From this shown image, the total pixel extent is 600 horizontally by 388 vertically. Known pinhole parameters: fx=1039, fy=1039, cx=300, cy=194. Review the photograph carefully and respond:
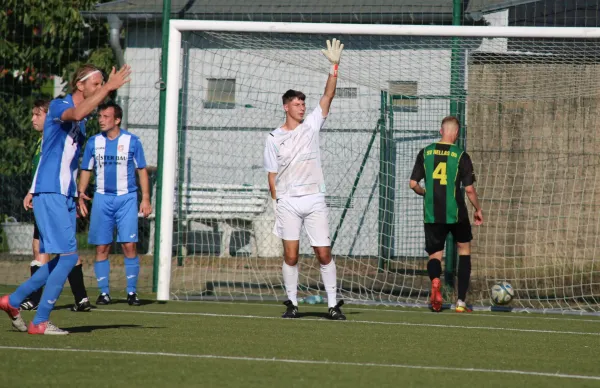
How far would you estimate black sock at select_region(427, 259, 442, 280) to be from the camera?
9727 millimetres

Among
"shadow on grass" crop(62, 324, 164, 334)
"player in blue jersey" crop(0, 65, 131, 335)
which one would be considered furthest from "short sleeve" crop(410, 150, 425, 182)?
"player in blue jersey" crop(0, 65, 131, 335)

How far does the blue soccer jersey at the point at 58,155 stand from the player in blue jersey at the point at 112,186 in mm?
3101

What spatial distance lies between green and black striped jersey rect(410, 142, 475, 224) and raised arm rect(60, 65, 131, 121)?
166 inches

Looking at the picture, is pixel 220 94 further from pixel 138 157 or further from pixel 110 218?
pixel 110 218

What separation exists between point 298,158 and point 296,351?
2.80m

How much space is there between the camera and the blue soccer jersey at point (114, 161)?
32.7 feet

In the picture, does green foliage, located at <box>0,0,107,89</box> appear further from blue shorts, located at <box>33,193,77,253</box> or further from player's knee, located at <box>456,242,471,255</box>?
blue shorts, located at <box>33,193,77,253</box>

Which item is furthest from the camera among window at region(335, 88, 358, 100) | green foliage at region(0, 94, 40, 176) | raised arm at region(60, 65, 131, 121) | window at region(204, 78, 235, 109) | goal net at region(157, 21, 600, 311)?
green foliage at region(0, 94, 40, 176)

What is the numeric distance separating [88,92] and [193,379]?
8.41 feet

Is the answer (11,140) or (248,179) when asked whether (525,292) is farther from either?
(11,140)

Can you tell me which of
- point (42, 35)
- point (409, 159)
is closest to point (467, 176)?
point (409, 159)

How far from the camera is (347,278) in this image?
11.9m

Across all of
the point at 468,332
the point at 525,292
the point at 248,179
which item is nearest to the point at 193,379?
the point at 468,332

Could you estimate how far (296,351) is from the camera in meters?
6.26
